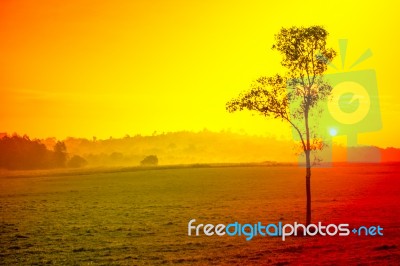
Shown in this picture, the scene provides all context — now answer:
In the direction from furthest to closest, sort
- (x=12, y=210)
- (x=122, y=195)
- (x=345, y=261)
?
(x=122, y=195), (x=12, y=210), (x=345, y=261)

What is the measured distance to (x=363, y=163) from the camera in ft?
565

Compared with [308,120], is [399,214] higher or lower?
lower

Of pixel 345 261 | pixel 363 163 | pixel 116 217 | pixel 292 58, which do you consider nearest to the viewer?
pixel 345 261

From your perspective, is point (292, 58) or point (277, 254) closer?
point (277, 254)

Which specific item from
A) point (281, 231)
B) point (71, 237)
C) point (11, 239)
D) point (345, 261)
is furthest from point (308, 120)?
point (11, 239)

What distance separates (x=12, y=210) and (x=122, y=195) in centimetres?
2343

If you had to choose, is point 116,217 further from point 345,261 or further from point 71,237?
point 345,261

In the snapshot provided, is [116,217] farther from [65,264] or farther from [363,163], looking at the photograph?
[363,163]

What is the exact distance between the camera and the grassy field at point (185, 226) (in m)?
33.7

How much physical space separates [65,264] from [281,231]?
1944 cm

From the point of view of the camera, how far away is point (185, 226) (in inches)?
1934

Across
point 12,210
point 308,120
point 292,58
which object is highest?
point 292,58

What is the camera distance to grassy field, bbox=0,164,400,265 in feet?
111

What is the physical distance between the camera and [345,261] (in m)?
30.5
